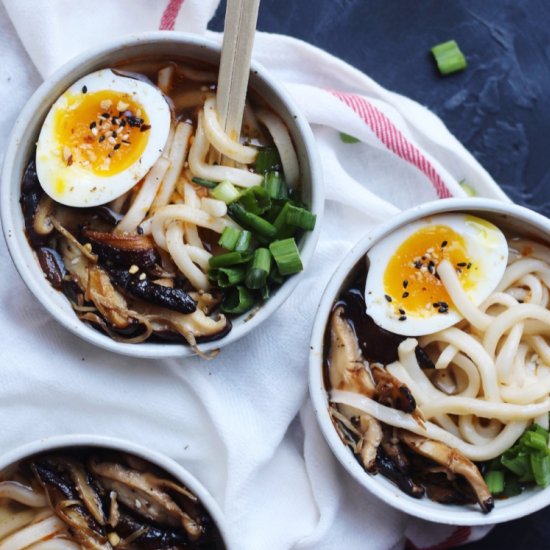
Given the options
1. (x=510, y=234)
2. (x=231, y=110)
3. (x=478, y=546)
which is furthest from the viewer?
(x=478, y=546)

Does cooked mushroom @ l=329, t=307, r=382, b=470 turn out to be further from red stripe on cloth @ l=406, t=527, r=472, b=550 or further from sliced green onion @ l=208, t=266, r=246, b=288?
red stripe on cloth @ l=406, t=527, r=472, b=550

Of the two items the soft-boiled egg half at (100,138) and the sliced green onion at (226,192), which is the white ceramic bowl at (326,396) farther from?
the soft-boiled egg half at (100,138)

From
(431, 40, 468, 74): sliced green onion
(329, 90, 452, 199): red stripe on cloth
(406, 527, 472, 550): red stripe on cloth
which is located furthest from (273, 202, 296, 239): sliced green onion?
(406, 527, 472, 550): red stripe on cloth

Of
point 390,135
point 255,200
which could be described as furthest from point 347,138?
point 255,200

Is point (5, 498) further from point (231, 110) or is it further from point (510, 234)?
point (510, 234)

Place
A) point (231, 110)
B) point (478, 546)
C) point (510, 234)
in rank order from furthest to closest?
point (478, 546) < point (510, 234) < point (231, 110)

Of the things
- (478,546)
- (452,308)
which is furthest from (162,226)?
(478,546)

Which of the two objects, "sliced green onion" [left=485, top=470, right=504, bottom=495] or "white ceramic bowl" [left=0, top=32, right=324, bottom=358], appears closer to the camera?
"white ceramic bowl" [left=0, top=32, right=324, bottom=358]
